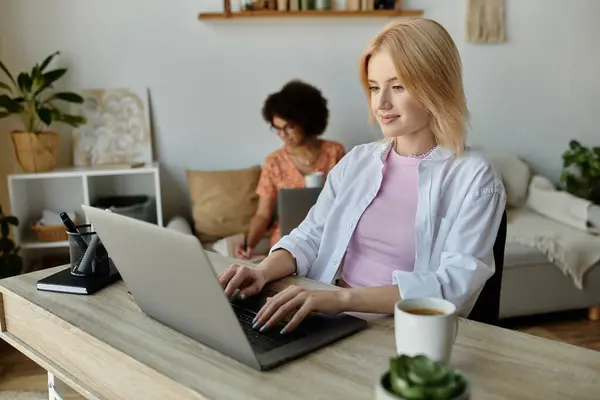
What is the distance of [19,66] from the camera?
11.0 feet

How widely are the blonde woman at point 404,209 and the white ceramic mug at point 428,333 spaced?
24 cm

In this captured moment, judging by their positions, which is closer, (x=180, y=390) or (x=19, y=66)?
(x=180, y=390)

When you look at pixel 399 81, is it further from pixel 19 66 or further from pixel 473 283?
pixel 19 66

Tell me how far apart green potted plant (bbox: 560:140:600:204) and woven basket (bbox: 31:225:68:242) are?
9.02 ft

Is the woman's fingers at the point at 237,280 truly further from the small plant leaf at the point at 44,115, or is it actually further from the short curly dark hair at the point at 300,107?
the small plant leaf at the point at 44,115

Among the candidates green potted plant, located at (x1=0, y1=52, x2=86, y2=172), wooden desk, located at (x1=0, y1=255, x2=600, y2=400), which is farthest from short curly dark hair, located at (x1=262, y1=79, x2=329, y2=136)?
wooden desk, located at (x1=0, y1=255, x2=600, y2=400)

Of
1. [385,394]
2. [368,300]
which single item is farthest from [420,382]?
[368,300]

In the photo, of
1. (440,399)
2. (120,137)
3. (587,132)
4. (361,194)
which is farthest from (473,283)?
(587,132)

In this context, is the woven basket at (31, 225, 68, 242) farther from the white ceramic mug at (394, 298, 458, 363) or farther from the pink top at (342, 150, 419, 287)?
the white ceramic mug at (394, 298, 458, 363)

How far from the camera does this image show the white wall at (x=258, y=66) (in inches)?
134

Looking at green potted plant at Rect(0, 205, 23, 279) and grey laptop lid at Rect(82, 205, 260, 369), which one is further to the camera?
green potted plant at Rect(0, 205, 23, 279)

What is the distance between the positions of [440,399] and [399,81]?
812mm

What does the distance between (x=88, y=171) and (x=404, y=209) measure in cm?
215

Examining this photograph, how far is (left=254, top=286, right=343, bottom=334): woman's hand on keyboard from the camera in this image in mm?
1113
